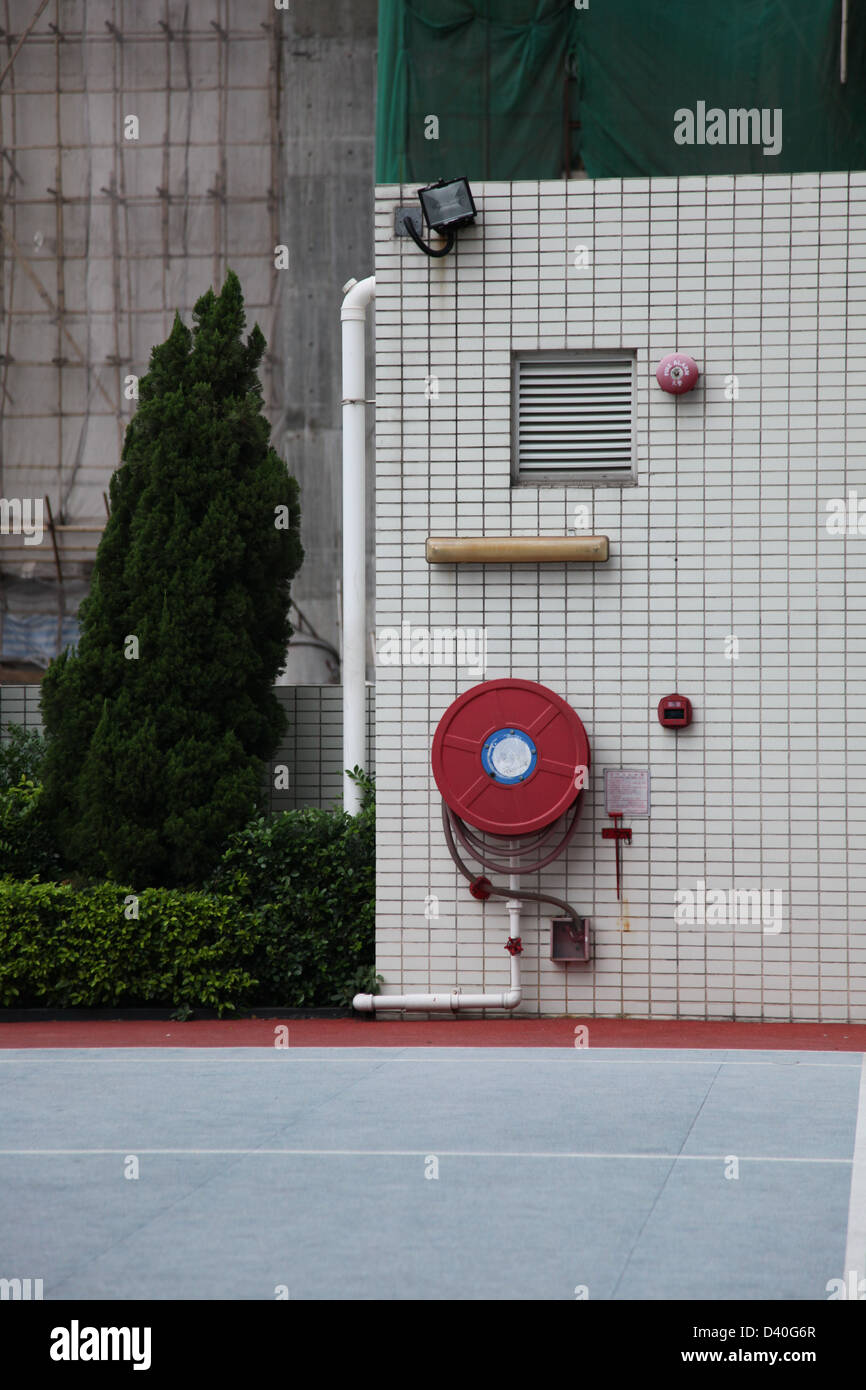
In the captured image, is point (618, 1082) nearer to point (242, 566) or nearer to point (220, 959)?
point (220, 959)

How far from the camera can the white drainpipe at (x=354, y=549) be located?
36.5 ft

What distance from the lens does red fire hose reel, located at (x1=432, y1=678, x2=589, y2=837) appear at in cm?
945

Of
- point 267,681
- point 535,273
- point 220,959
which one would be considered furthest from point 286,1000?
point 535,273

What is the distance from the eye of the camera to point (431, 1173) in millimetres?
5777

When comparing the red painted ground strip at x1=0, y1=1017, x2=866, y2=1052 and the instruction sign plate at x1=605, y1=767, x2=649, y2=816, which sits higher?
the instruction sign plate at x1=605, y1=767, x2=649, y2=816

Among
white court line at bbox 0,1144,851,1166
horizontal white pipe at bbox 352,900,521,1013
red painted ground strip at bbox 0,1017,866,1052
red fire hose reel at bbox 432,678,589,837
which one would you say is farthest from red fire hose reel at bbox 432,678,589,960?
white court line at bbox 0,1144,851,1166

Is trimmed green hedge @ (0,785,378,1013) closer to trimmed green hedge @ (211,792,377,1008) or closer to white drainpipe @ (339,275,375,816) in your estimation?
trimmed green hedge @ (211,792,377,1008)

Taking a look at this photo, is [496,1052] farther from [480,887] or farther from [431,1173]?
[431,1173]

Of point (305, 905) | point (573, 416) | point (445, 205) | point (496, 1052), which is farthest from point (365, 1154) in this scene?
point (445, 205)

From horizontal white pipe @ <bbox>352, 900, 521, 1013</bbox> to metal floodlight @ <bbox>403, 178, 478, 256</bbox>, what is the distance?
437cm

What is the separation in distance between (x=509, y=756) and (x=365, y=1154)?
3.76 m

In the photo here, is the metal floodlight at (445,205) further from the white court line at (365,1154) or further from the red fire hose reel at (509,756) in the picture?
the white court line at (365,1154)

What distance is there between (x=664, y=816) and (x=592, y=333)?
317 centimetres

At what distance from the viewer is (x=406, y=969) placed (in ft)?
32.4
